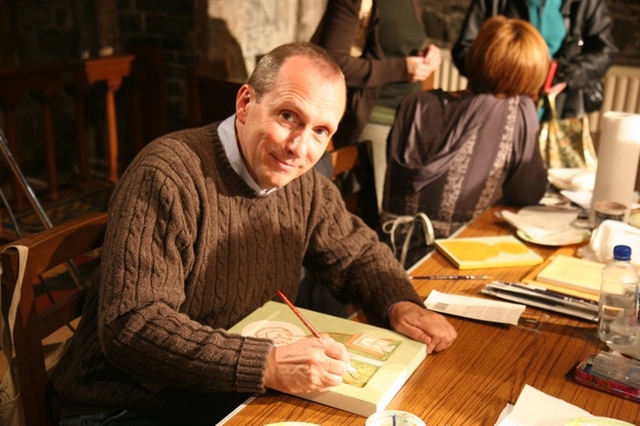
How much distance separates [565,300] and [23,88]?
10.9 ft

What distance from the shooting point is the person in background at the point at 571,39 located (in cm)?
328

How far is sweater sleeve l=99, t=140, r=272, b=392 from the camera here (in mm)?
1342

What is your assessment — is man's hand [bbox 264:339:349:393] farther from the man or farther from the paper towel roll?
the paper towel roll

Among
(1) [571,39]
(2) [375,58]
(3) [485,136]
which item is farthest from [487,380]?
(1) [571,39]

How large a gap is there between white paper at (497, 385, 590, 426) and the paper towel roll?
1017 millimetres

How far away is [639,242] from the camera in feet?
6.38

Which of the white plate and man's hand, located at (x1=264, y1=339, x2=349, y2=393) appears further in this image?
the white plate

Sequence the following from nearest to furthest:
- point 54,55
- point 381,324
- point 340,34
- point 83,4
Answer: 1. point 381,324
2. point 340,34
3. point 83,4
4. point 54,55

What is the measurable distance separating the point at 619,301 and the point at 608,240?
45cm

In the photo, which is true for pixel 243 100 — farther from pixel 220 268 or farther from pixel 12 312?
pixel 12 312

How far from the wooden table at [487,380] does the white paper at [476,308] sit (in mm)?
16

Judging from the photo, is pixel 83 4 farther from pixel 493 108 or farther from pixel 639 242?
pixel 639 242

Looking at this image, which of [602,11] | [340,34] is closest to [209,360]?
[340,34]

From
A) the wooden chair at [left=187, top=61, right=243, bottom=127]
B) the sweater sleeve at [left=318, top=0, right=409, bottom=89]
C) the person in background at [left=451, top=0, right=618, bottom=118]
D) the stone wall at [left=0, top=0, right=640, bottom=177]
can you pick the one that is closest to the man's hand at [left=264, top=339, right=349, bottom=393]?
the sweater sleeve at [left=318, top=0, right=409, bottom=89]
